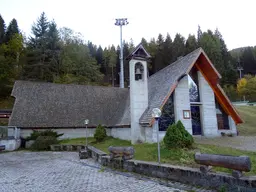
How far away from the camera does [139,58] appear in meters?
16.0

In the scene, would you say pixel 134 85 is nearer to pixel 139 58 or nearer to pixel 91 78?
pixel 139 58

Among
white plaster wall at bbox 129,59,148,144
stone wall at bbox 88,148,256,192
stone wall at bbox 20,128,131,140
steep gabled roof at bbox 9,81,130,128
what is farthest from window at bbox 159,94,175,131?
stone wall at bbox 88,148,256,192

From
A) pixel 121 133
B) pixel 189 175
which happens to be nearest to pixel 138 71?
pixel 121 133

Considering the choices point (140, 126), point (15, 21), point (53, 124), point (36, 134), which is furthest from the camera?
point (15, 21)

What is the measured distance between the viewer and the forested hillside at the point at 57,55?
1630 inches

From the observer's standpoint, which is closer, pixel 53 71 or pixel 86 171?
pixel 86 171

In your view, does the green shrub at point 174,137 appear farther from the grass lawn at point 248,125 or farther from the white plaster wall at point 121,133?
the grass lawn at point 248,125

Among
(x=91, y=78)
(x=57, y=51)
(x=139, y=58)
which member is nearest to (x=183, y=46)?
(x=91, y=78)

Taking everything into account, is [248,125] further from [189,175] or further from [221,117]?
[189,175]

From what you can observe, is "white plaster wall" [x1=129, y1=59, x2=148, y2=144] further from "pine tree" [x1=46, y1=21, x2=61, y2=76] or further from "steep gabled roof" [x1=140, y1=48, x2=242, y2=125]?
"pine tree" [x1=46, y1=21, x2=61, y2=76]

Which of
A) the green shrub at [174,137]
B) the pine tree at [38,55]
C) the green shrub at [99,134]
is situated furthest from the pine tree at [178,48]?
the green shrub at [174,137]

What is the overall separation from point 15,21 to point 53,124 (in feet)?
139

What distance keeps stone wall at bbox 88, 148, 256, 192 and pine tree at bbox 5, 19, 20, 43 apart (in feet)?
157

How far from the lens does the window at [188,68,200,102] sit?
1769cm
